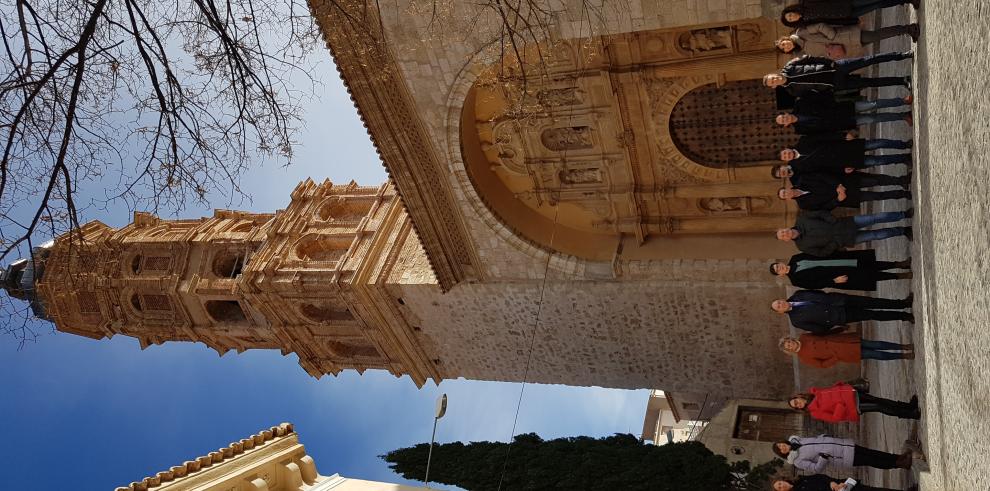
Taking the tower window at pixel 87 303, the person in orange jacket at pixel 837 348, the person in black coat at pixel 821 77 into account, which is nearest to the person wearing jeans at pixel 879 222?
the person in orange jacket at pixel 837 348

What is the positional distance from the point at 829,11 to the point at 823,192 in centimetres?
166

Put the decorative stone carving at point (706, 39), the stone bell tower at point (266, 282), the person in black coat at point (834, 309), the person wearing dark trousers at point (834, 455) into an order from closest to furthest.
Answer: the person wearing dark trousers at point (834, 455) → the person in black coat at point (834, 309) → the decorative stone carving at point (706, 39) → the stone bell tower at point (266, 282)

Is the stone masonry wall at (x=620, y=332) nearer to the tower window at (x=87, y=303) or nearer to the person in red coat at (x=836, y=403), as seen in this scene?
the person in red coat at (x=836, y=403)

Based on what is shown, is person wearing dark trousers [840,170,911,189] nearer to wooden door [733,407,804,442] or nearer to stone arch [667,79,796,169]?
stone arch [667,79,796,169]

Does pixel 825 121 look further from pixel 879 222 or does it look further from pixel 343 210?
pixel 343 210

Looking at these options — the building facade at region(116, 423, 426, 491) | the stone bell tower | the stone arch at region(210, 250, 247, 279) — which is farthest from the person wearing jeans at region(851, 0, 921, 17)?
the stone arch at region(210, 250, 247, 279)

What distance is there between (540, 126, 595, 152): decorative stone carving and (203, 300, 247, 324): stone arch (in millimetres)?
7808

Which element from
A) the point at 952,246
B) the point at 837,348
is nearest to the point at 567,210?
the point at 837,348

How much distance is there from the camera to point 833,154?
729 cm

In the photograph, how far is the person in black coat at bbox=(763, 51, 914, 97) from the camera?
23.8 ft

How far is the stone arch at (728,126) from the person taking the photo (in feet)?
37.5

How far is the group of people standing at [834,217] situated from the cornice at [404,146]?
504 cm

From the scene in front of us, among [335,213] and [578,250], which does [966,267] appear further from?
[335,213]

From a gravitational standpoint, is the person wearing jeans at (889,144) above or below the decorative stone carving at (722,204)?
below
